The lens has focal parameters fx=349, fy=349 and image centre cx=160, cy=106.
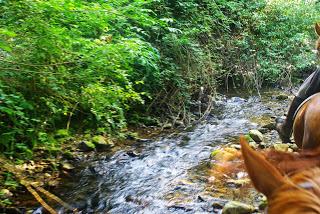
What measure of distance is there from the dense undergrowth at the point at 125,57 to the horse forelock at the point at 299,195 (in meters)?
3.10

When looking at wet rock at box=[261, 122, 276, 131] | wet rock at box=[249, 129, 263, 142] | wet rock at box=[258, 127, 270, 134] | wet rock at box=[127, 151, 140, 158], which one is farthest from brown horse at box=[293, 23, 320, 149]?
wet rock at box=[261, 122, 276, 131]

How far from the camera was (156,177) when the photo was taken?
5289 millimetres

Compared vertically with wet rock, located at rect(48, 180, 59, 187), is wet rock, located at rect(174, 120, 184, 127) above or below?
below

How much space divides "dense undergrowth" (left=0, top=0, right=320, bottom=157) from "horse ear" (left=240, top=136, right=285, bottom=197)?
2.99 m

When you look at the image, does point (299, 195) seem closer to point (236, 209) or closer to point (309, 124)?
point (309, 124)

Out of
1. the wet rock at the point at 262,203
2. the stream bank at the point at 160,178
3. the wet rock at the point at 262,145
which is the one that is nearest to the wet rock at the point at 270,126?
the stream bank at the point at 160,178

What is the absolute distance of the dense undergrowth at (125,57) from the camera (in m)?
4.48

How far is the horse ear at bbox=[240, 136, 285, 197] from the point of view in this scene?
1.13 metres

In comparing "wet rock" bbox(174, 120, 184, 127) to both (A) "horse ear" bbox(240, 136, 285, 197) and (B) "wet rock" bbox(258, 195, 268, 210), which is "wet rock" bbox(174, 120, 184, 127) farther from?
(A) "horse ear" bbox(240, 136, 285, 197)

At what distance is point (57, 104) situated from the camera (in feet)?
17.8

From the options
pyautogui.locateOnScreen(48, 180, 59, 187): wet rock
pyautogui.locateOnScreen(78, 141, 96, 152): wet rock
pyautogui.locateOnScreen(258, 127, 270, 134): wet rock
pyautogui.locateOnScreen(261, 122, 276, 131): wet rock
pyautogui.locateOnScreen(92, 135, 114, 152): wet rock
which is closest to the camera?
pyautogui.locateOnScreen(48, 180, 59, 187): wet rock

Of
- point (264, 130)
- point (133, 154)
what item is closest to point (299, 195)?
point (133, 154)

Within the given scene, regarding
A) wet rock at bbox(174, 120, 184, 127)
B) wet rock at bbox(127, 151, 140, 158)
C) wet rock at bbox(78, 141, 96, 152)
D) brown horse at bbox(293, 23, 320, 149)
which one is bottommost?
wet rock at bbox(174, 120, 184, 127)

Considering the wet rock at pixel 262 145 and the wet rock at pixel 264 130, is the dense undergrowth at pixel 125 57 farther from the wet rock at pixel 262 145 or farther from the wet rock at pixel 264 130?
the wet rock at pixel 262 145
